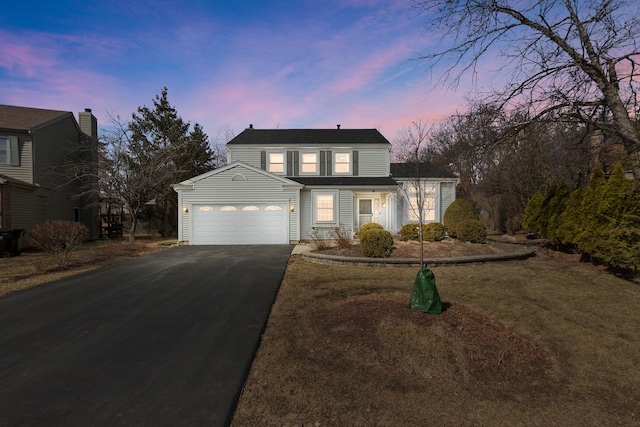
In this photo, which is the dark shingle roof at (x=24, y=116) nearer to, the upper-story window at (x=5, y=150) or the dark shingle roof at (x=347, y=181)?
the upper-story window at (x=5, y=150)

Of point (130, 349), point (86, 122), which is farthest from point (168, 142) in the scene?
point (130, 349)

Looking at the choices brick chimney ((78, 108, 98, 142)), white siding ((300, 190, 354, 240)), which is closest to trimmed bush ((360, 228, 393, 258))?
white siding ((300, 190, 354, 240))

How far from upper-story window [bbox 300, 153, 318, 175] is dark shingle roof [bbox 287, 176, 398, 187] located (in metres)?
0.43

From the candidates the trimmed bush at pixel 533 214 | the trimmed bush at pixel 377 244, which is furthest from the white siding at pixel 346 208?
the trimmed bush at pixel 533 214

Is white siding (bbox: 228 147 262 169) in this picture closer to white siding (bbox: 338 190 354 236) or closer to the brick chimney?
white siding (bbox: 338 190 354 236)

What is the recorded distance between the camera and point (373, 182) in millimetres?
16203

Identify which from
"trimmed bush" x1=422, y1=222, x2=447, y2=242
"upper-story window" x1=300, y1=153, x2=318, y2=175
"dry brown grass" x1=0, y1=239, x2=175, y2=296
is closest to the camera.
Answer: "dry brown grass" x1=0, y1=239, x2=175, y2=296

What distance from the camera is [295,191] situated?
15.2 m

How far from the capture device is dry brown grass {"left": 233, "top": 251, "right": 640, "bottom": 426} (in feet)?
8.55

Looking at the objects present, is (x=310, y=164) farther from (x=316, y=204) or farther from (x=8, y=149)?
(x=8, y=149)

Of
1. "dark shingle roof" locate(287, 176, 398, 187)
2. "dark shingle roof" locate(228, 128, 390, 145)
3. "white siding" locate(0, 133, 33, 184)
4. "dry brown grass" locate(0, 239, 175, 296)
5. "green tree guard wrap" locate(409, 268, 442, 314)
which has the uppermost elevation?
"dark shingle roof" locate(228, 128, 390, 145)

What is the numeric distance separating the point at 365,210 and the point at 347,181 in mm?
2049

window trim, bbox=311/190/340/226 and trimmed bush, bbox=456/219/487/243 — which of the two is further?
window trim, bbox=311/190/340/226

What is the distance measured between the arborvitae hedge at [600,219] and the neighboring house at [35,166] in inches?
838
